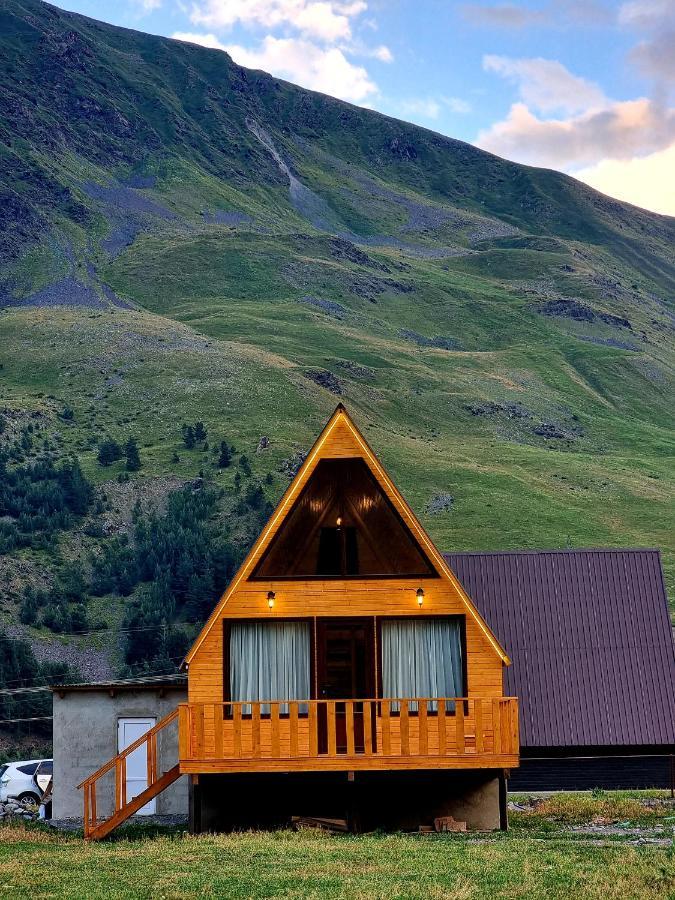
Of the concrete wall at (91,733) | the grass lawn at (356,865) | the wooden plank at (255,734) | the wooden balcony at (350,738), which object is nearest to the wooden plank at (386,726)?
the wooden balcony at (350,738)

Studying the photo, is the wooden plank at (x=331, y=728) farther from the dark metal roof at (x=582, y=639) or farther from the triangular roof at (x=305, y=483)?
the dark metal roof at (x=582, y=639)

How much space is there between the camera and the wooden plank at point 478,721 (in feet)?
92.0

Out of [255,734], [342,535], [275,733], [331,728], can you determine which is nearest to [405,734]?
[331,728]

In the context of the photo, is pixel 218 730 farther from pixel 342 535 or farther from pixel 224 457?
pixel 224 457

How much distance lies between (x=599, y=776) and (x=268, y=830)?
35.3ft

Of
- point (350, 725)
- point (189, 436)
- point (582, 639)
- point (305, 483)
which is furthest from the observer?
point (189, 436)

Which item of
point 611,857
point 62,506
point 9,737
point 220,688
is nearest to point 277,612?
point 220,688

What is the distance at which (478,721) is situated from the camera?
92.6 ft

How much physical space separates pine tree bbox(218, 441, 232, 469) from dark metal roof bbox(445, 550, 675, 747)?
109905 millimetres

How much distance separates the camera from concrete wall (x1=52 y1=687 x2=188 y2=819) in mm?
32312

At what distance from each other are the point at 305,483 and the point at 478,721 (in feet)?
20.1

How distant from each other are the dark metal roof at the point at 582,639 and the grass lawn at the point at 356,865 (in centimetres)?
431

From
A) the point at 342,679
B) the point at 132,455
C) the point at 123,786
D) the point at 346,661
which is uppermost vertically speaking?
the point at 132,455

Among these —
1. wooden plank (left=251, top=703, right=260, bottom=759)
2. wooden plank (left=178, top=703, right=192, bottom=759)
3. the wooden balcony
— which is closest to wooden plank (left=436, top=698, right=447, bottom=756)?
the wooden balcony
